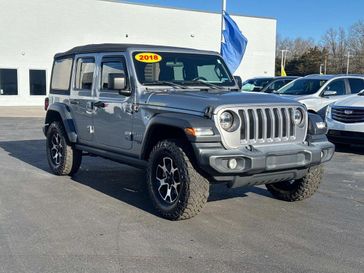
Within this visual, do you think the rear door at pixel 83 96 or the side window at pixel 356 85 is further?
the side window at pixel 356 85

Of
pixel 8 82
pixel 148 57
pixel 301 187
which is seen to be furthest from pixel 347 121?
pixel 8 82

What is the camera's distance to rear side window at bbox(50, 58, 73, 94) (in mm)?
8031

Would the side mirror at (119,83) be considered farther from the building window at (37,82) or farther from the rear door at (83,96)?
the building window at (37,82)

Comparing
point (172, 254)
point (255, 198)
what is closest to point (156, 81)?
point (255, 198)

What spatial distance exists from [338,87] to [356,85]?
2.03ft

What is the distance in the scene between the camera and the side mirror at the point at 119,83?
619 centimetres

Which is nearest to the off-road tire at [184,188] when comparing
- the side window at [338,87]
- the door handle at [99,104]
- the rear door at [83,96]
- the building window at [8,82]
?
the door handle at [99,104]

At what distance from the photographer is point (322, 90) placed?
13070 millimetres

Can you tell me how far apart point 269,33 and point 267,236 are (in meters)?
36.1

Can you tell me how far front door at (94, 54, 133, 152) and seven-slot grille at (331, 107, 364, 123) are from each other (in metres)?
6.45

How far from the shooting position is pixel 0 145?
1219 centimetres

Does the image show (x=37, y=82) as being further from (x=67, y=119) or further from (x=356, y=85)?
(x=67, y=119)

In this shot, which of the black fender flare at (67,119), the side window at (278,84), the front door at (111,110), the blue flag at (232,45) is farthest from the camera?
the side window at (278,84)

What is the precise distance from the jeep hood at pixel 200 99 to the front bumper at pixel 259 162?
1.67ft
